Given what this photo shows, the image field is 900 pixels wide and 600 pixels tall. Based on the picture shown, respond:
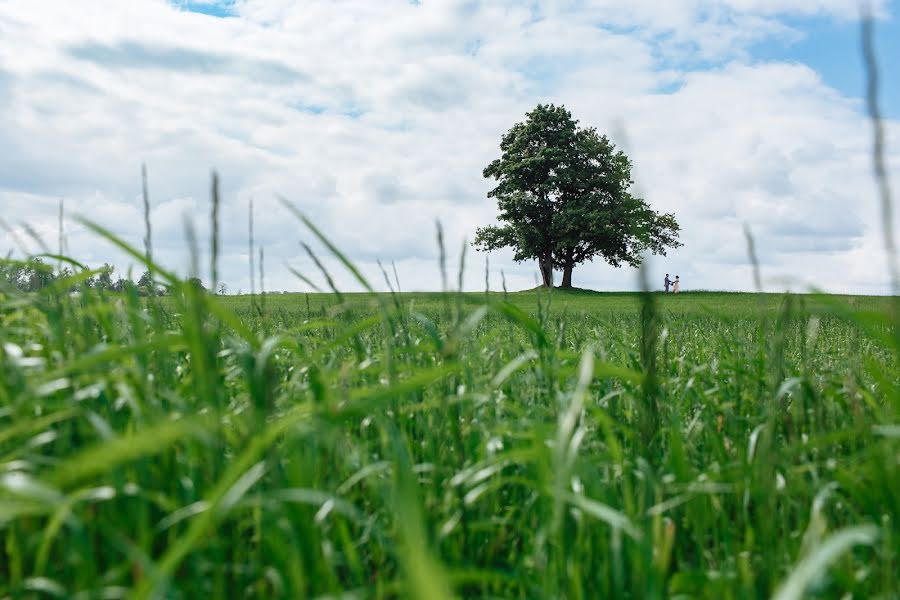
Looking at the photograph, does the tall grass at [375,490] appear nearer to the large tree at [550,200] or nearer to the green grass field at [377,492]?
the green grass field at [377,492]

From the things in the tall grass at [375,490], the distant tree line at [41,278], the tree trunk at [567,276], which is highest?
the tree trunk at [567,276]

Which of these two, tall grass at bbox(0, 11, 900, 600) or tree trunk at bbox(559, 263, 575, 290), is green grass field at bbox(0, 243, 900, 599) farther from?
tree trunk at bbox(559, 263, 575, 290)

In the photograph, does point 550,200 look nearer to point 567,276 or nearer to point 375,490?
point 567,276

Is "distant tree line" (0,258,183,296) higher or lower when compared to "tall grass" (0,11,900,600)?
higher

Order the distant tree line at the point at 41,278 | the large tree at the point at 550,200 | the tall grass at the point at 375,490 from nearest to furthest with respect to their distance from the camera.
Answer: the tall grass at the point at 375,490 → the distant tree line at the point at 41,278 → the large tree at the point at 550,200

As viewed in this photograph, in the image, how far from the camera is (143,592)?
1.09 metres

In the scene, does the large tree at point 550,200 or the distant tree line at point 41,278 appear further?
the large tree at point 550,200

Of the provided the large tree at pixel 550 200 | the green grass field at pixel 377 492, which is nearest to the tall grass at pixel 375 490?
the green grass field at pixel 377 492

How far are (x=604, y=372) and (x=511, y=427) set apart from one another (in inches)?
20.3

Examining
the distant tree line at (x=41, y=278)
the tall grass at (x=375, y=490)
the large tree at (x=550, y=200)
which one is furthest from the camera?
the large tree at (x=550, y=200)

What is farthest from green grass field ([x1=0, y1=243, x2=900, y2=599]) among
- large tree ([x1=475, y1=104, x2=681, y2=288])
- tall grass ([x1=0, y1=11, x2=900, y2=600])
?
large tree ([x1=475, y1=104, x2=681, y2=288])

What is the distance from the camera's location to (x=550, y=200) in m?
47.3

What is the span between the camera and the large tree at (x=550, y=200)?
148 feet

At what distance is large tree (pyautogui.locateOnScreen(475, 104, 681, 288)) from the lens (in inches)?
1778
